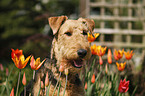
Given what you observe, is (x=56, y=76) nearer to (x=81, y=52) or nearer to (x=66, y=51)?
(x=66, y=51)

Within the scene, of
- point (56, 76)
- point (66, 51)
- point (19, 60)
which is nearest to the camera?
point (19, 60)

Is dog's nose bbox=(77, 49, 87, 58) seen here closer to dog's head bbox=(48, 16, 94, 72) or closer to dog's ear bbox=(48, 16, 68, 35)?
dog's head bbox=(48, 16, 94, 72)

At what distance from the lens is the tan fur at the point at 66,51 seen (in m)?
1.69

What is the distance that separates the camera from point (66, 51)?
1.69 m

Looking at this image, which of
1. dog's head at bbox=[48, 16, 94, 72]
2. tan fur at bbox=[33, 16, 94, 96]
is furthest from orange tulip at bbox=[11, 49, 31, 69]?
dog's head at bbox=[48, 16, 94, 72]

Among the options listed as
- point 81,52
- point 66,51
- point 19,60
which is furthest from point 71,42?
point 19,60

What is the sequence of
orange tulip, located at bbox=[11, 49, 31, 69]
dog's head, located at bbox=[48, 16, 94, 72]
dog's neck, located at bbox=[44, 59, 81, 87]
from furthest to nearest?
dog's neck, located at bbox=[44, 59, 81, 87], dog's head, located at bbox=[48, 16, 94, 72], orange tulip, located at bbox=[11, 49, 31, 69]

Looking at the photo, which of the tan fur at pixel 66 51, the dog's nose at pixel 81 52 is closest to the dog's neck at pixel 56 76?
the tan fur at pixel 66 51

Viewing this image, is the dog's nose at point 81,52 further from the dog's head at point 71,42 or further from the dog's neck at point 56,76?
the dog's neck at point 56,76

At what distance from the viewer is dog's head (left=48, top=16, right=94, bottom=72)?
5.32 feet

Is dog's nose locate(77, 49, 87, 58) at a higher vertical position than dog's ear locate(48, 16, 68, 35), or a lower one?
lower

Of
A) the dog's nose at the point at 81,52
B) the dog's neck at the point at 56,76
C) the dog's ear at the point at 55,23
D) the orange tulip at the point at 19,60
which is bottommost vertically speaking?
the dog's neck at the point at 56,76

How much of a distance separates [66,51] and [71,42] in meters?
0.10

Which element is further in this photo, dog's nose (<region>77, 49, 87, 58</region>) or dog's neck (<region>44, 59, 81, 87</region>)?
dog's neck (<region>44, 59, 81, 87</region>)
